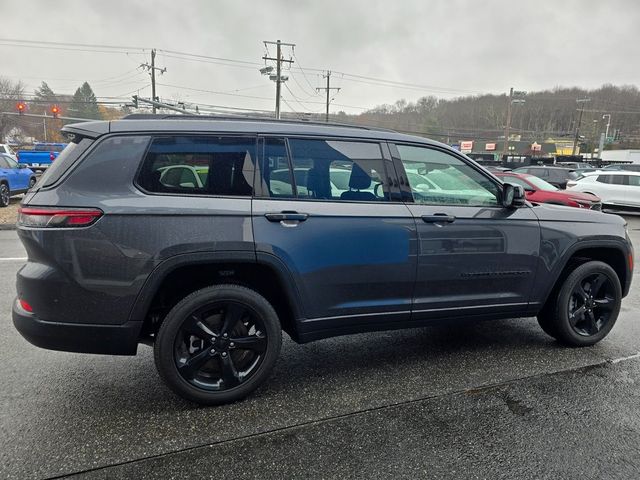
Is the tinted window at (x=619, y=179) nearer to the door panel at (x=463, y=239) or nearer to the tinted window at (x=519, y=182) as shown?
the tinted window at (x=519, y=182)

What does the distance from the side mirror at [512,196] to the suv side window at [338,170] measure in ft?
3.29

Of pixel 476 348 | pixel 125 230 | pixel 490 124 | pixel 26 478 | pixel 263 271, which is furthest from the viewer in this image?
pixel 490 124

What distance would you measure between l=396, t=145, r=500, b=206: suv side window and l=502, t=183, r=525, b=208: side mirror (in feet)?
0.22

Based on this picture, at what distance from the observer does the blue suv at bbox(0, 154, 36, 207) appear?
12.8 m

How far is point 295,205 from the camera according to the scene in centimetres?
284

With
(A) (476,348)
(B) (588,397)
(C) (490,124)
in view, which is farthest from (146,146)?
(C) (490,124)

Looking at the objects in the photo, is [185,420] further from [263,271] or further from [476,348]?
[476,348]

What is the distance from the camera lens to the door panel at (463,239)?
3172 mm

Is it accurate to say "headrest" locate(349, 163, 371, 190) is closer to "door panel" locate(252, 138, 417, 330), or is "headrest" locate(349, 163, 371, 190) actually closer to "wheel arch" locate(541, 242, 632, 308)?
"door panel" locate(252, 138, 417, 330)

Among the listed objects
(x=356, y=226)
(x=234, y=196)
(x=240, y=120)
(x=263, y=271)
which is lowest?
(x=263, y=271)

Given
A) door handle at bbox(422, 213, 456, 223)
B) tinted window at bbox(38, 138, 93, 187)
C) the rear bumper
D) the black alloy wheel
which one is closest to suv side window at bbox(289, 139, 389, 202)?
door handle at bbox(422, 213, 456, 223)

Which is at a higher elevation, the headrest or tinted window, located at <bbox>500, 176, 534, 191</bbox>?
the headrest

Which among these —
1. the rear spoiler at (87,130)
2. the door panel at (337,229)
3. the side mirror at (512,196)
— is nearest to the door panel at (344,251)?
the door panel at (337,229)

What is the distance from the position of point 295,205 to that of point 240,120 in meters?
0.73
